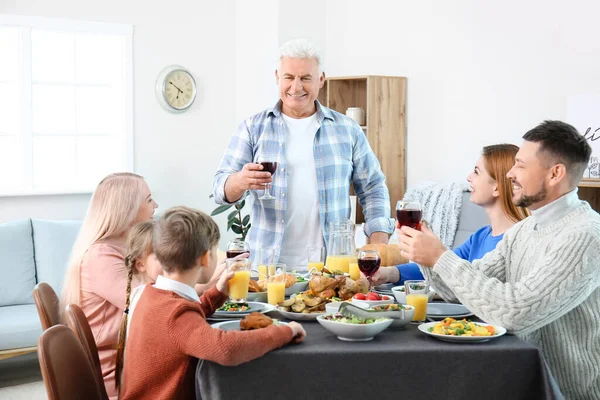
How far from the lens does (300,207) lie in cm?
329

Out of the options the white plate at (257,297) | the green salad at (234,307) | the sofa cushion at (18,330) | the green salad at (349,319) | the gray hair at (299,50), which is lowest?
the sofa cushion at (18,330)

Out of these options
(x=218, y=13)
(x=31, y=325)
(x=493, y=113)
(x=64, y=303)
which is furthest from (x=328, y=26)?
(x=64, y=303)

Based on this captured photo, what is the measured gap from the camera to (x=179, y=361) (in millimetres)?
1953

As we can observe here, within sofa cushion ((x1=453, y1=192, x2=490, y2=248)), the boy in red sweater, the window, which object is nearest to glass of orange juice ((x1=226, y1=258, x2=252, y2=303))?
the boy in red sweater

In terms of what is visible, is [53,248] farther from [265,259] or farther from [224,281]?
[224,281]

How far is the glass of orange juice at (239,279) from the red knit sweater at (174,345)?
0.30m

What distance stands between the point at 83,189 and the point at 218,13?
1.87 meters

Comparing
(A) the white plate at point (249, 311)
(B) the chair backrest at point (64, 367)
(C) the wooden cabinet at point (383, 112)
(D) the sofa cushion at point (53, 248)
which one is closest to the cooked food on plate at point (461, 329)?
(A) the white plate at point (249, 311)

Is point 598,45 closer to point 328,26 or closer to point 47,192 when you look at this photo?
point 328,26

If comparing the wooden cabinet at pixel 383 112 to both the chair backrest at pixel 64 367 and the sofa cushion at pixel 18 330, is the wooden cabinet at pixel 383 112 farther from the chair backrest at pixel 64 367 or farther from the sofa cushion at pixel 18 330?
the chair backrest at pixel 64 367

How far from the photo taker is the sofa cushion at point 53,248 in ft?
16.9

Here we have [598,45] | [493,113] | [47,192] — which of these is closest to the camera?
[598,45]

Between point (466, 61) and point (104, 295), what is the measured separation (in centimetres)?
380

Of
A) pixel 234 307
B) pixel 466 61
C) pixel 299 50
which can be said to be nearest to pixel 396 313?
pixel 234 307
